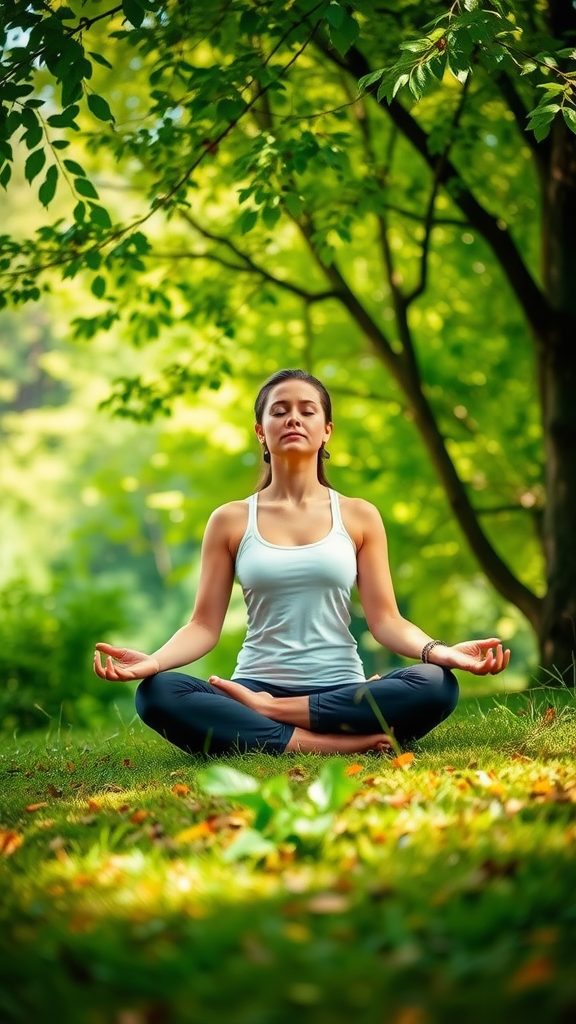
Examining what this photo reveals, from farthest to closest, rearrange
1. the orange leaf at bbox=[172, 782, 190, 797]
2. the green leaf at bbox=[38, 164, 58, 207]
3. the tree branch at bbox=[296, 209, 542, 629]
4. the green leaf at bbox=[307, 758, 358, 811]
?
the tree branch at bbox=[296, 209, 542, 629]
the green leaf at bbox=[38, 164, 58, 207]
the orange leaf at bbox=[172, 782, 190, 797]
the green leaf at bbox=[307, 758, 358, 811]

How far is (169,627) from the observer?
1204 inches

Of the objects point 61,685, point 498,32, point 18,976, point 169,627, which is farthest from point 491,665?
point 169,627

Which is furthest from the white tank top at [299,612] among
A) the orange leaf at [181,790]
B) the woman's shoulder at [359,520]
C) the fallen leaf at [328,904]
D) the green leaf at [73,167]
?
the fallen leaf at [328,904]

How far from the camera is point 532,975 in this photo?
52.4 inches

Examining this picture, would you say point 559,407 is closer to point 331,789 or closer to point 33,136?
point 33,136

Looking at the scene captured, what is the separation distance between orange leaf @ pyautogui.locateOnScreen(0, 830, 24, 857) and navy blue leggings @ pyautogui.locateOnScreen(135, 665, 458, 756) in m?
1.29

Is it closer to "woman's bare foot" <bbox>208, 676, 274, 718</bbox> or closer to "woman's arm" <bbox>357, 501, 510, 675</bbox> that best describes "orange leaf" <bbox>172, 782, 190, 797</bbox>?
"woman's bare foot" <bbox>208, 676, 274, 718</bbox>

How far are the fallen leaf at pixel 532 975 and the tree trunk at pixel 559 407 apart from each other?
5.06 meters

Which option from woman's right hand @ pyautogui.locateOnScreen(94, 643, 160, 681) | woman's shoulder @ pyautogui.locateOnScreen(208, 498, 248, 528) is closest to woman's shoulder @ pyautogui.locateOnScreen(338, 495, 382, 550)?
woman's shoulder @ pyautogui.locateOnScreen(208, 498, 248, 528)

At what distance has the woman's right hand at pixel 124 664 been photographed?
143 inches

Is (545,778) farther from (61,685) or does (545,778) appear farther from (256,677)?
(61,685)

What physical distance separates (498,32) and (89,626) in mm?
7395

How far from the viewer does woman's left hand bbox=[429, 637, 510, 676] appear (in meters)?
3.40

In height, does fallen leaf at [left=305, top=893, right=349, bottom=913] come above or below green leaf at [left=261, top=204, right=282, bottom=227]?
below
